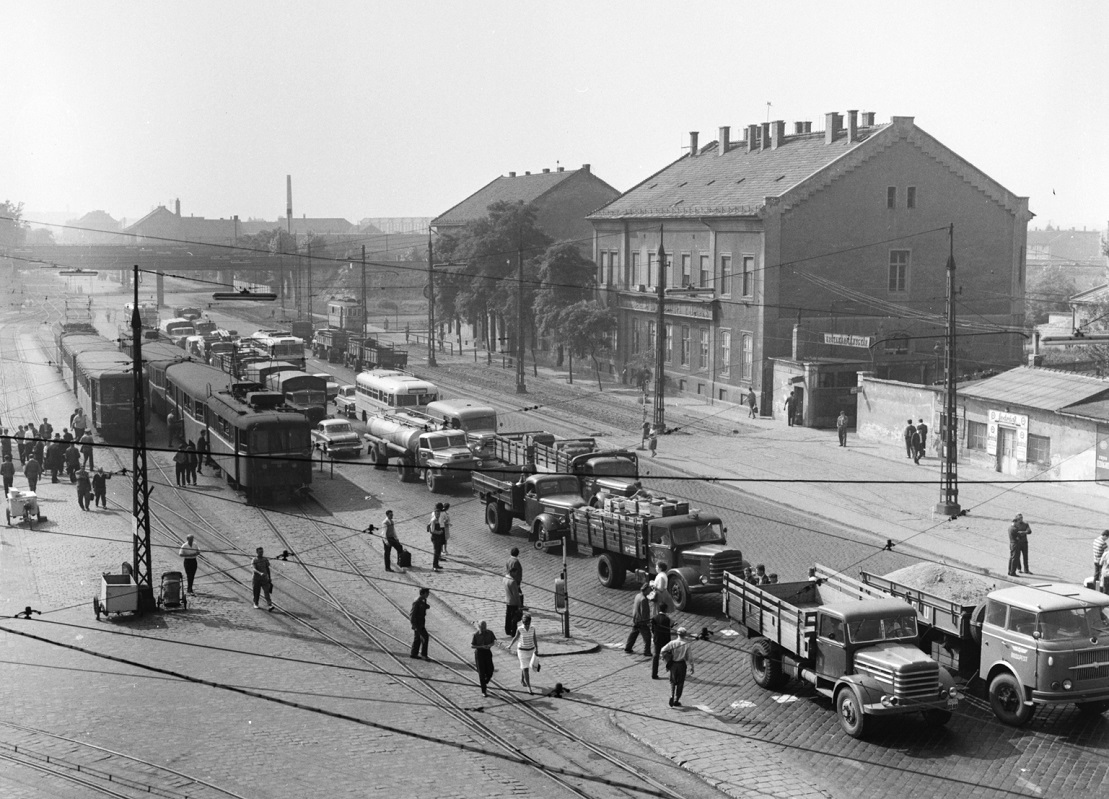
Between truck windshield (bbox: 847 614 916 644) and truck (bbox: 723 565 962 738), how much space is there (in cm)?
2

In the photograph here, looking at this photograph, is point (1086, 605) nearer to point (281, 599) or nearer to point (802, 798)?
point (802, 798)

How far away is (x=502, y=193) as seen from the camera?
100500 millimetres

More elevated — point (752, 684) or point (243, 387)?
point (243, 387)

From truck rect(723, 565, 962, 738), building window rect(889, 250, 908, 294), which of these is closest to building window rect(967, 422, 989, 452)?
building window rect(889, 250, 908, 294)

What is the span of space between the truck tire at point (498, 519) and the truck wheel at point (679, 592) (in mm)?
8199

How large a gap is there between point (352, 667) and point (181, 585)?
5959 mm

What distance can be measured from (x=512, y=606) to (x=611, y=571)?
3860 mm

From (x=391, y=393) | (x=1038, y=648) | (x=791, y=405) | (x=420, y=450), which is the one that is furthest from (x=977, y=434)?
(x=1038, y=648)

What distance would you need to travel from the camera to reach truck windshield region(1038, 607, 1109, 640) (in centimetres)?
1803

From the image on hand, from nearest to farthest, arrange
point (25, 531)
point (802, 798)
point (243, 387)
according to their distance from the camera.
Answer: point (802, 798) → point (25, 531) → point (243, 387)

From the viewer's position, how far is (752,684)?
2061 cm

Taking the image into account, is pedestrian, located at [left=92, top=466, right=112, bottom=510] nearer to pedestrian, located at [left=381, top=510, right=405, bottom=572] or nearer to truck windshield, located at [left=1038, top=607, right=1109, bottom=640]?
pedestrian, located at [left=381, top=510, right=405, bottom=572]

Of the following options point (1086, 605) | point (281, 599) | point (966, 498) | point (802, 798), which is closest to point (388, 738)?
point (802, 798)

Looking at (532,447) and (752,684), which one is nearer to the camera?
(752,684)
